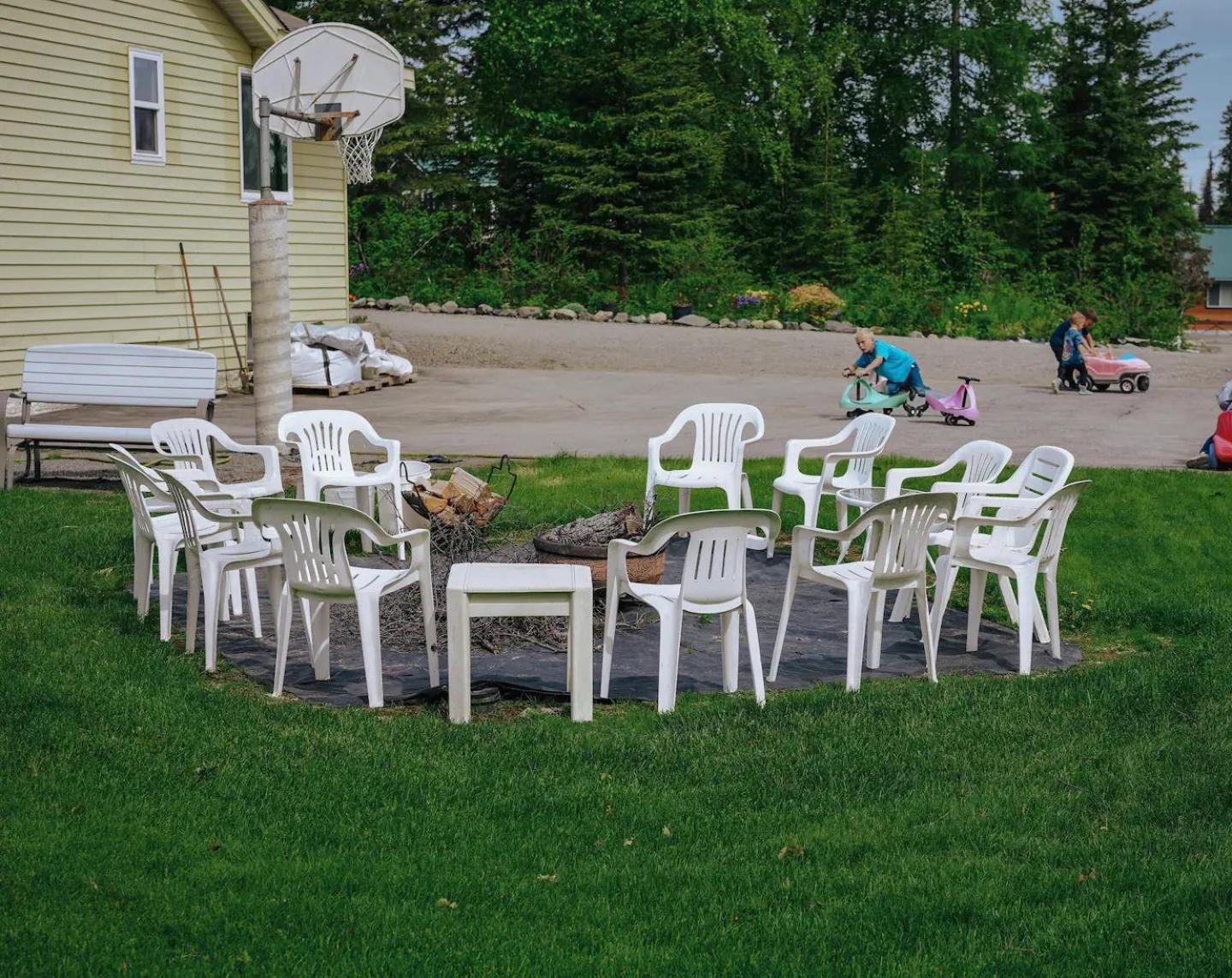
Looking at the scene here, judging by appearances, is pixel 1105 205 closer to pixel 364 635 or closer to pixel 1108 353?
pixel 1108 353

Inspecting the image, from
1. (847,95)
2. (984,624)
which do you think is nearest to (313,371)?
(984,624)

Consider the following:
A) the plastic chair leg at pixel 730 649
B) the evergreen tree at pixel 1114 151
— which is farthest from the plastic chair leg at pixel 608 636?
the evergreen tree at pixel 1114 151

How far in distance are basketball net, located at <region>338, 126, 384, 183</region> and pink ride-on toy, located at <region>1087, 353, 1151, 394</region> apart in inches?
421

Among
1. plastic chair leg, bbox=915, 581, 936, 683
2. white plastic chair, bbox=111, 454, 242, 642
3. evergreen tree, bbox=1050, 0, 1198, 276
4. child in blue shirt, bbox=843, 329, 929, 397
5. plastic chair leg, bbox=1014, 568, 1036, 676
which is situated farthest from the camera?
evergreen tree, bbox=1050, 0, 1198, 276

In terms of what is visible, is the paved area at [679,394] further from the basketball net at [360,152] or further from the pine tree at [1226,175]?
the pine tree at [1226,175]

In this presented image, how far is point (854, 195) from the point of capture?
124ft

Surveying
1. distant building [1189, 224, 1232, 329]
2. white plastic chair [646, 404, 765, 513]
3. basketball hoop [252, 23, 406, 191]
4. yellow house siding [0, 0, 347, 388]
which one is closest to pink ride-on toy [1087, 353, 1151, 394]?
basketball hoop [252, 23, 406, 191]

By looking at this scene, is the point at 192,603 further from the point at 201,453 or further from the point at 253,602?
the point at 201,453

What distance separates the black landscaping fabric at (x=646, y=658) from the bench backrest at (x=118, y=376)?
4.67 meters

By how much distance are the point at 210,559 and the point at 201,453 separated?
1.77m

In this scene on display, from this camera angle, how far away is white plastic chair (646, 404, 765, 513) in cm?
959

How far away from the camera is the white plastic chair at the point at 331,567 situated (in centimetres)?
616

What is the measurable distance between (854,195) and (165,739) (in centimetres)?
3439

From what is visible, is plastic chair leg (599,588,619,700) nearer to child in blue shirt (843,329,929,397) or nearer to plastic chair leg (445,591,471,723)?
plastic chair leg (445,591,471,723)
